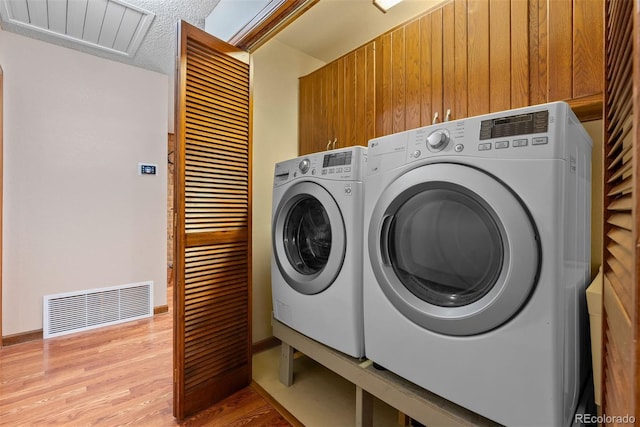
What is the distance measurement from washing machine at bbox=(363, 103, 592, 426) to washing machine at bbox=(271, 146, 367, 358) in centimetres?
11

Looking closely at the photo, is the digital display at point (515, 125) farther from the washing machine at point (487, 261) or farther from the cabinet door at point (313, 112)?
the cabinet door at point (313, 112)

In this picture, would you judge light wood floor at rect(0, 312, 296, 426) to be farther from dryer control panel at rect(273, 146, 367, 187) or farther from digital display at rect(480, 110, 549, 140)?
digital display at rect(480, 110, 549, 140)

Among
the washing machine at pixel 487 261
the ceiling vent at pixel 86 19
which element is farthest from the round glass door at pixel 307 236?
the ceiling vent at pixel 86 19

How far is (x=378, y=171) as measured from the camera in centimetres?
114

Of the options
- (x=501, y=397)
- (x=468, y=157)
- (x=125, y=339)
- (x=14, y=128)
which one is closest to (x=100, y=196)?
(x=14, y=128)

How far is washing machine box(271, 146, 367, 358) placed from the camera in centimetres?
126

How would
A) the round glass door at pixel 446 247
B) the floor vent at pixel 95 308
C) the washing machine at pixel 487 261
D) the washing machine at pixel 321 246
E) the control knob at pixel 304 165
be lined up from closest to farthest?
the washing machine at pixel 487 261 < the round glass door at pixel 446 247 < the washing machine at pixel 321 246 < the control knob at pixel 304 165 < the floor vent at pixel 95 308

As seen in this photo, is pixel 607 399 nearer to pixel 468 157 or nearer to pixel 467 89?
pixel 468 157

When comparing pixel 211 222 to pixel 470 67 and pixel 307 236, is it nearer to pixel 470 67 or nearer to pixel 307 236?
pixel 307 236

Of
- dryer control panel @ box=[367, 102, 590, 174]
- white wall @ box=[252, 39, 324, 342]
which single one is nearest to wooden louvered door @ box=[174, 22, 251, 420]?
white wall @ box=[252, 39, 324, 342]

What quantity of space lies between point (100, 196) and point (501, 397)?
3.04m

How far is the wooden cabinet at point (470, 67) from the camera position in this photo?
1.07 m

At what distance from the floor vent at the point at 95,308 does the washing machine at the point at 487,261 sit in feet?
8.04

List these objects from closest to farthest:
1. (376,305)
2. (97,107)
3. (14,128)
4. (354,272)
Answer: (376,305) → (354,272) → (14,128) → (97,107)
